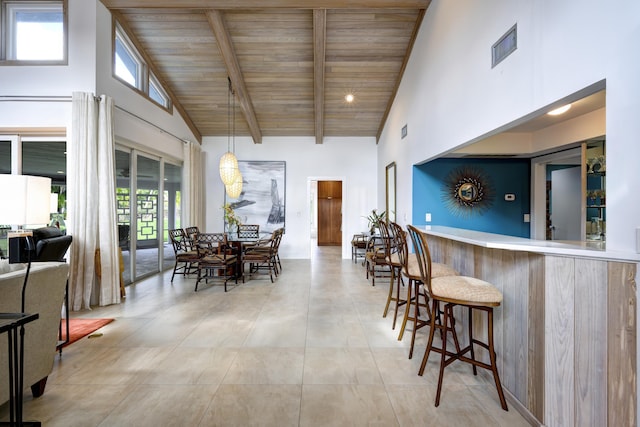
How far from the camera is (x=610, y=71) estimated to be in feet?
4.99

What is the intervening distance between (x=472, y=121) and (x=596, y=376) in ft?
7.22

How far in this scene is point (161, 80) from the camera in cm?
559

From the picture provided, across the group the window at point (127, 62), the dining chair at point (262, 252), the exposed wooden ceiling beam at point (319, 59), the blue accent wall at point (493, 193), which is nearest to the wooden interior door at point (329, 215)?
the exposed wooden ceiling beam at point (319, 59)

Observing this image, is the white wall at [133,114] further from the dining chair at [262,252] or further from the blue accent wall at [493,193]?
the blue accent wall at [493,193]

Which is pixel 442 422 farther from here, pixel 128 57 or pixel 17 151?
pixel 128 57

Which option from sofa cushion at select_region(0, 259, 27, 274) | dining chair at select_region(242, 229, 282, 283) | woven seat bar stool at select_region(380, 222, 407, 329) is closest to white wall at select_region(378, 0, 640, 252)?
woven seat bar stool at select_region(380, 222, 407, 329)

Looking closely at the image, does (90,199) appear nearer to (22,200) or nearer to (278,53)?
(22,200)

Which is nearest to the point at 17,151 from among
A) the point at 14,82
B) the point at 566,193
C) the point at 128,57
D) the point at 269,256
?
the point at 14,82

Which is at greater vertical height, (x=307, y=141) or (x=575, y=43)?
(x=307, y=141)

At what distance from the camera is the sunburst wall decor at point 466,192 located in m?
4.61

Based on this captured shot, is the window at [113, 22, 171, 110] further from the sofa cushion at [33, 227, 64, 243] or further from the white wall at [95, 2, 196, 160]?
the sofa cushion at [33, 227, 64, 243]

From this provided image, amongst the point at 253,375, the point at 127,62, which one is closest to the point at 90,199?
the point at 127,62

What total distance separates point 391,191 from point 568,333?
462cm

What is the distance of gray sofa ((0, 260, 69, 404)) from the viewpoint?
177 centimetres
